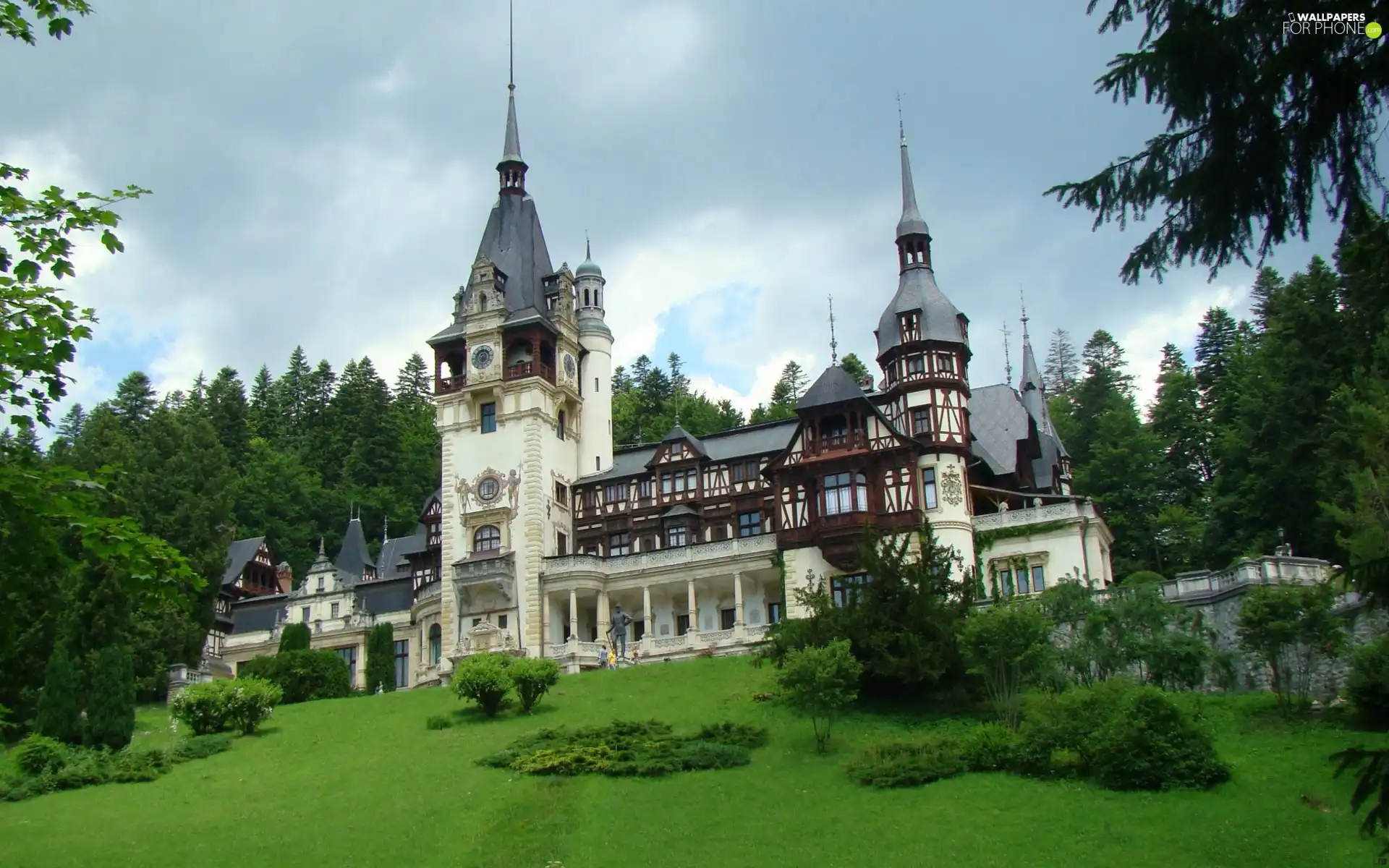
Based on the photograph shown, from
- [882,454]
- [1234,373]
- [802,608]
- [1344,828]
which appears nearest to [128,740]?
[802,608]

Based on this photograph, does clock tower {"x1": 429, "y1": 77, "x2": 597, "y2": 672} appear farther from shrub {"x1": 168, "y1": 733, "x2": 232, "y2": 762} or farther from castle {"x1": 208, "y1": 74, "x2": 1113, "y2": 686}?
shrub {"x1": 168, "y1": 733, "x2": 232, "y2": 762}

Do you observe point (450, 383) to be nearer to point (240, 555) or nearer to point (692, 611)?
point (692, 611)

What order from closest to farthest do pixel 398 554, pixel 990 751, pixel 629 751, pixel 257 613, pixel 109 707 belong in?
1. pixel 990 751
2. pixel 629 751
3. pixel 109 707
4. pixel 257 613
5. pixel 398 554

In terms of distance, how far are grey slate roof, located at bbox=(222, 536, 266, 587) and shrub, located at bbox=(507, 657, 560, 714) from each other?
129ft

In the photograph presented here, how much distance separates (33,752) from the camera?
34281 mm

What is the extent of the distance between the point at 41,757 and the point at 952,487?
32.8 meters

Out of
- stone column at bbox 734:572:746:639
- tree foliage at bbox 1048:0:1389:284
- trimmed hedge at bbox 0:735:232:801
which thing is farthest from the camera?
stone column at bbox 734:572:746:639

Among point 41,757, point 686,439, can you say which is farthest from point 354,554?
point 41,757

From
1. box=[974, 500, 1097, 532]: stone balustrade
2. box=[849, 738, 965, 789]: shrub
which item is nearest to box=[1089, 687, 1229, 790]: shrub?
box=[849, 738, 965, 789]: shrub

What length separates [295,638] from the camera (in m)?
55.9

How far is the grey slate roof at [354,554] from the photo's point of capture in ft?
236

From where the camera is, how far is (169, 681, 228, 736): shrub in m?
39.0

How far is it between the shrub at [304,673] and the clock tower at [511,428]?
16.4ft

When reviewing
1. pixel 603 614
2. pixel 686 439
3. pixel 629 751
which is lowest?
pixel 629 751
